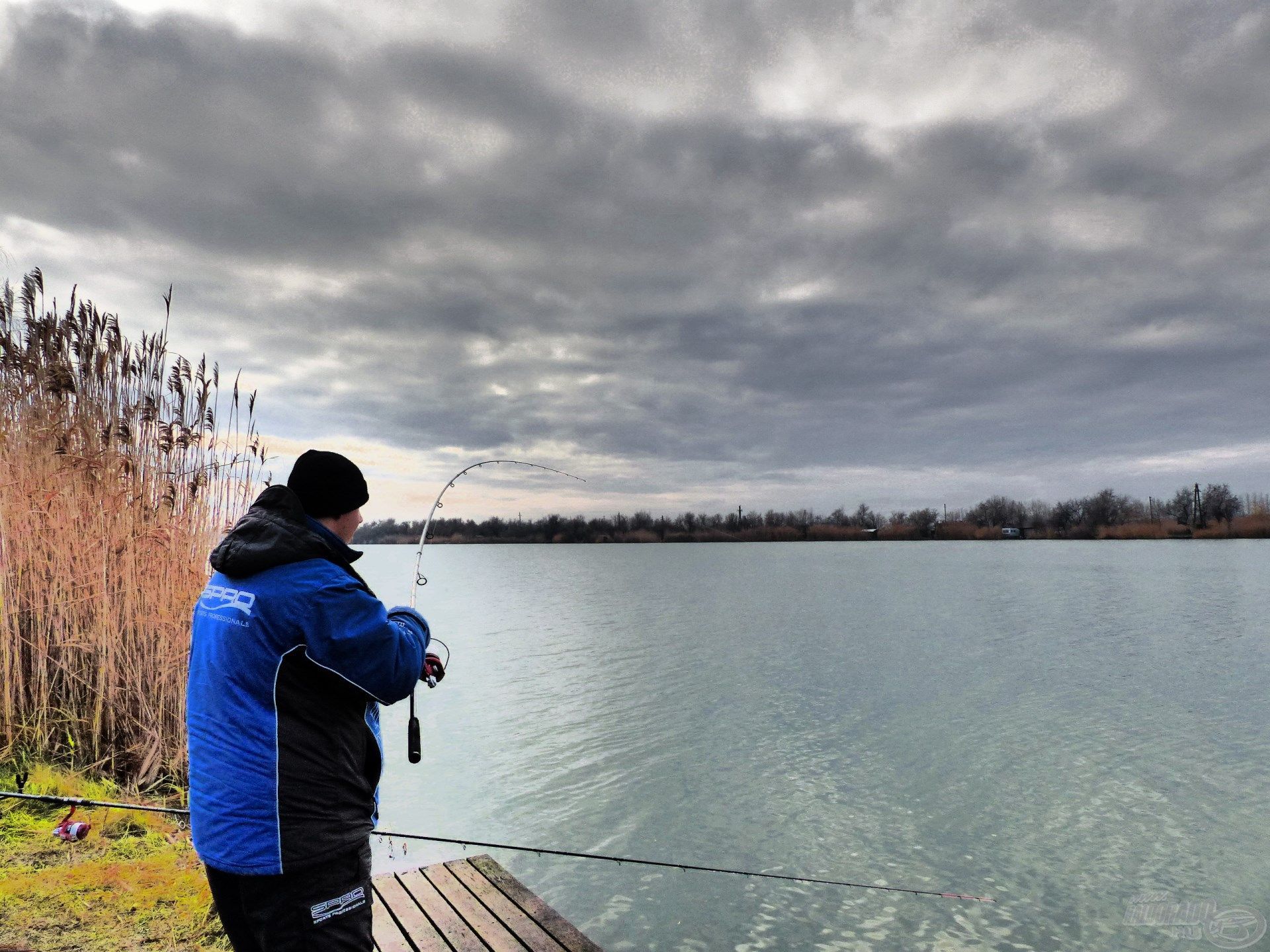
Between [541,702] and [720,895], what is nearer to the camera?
[720,895]

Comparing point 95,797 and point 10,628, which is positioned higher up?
point 10,628

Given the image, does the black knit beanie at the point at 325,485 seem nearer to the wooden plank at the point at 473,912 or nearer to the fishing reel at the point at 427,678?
the fishing reel at the point at 427,678

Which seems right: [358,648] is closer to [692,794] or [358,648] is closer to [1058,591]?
[692,794]

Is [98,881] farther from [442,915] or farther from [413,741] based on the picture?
[413,741]

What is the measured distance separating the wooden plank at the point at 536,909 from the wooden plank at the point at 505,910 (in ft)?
0.09

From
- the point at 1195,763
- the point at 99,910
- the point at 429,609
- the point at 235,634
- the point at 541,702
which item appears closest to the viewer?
the point at 235,634

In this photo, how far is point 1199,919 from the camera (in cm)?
541

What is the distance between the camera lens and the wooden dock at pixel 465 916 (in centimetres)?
356

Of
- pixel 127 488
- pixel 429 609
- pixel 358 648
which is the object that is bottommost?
pixel 429 609

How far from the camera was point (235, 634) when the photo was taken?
6.42ft

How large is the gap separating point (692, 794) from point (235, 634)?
6715 mm

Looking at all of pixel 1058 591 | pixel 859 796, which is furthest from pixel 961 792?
pixel 1058 591

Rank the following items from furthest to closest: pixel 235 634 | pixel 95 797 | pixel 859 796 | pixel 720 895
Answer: pixel 859 796, pixel 720 895, pixel 95 797, pixel 235 634

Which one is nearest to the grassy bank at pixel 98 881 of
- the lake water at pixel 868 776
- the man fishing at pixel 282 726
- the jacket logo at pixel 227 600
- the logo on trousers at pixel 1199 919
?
the man fishing at pixel 282 726
